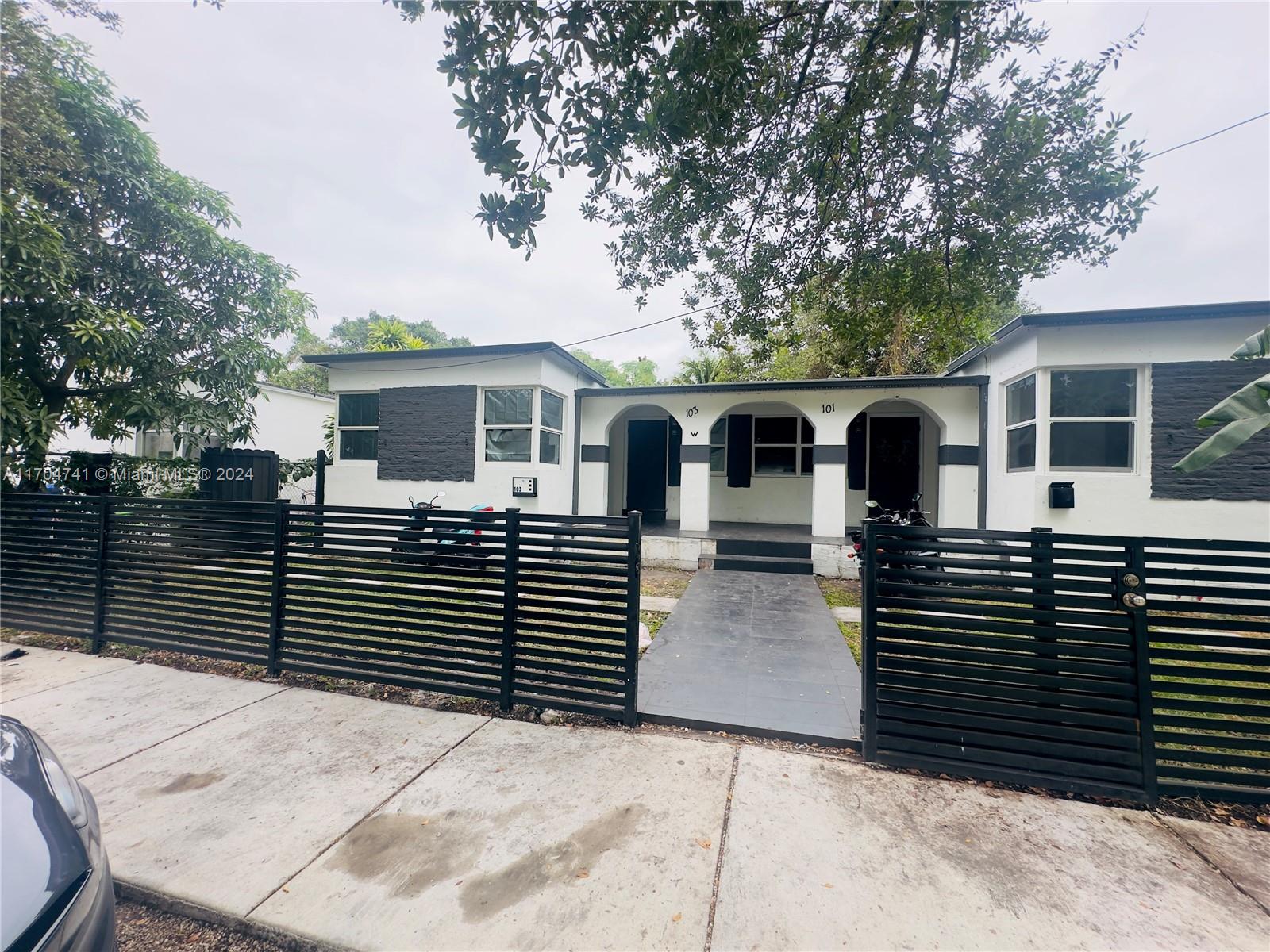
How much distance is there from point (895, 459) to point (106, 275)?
1331 cm

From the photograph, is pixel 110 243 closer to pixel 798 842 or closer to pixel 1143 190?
pixel 798 842

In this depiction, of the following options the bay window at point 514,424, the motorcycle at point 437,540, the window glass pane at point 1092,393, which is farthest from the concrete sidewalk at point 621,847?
the bay window at point 514,424

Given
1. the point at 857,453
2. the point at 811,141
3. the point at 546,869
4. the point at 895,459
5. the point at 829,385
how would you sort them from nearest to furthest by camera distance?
the point at 546,869, the point at 811,141, the point at 829,385, the point at 895,459, the point at 857,453

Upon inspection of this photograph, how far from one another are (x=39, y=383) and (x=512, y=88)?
26.5ft

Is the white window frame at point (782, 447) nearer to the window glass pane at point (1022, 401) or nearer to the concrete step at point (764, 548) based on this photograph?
the concrete step at point (764, 548)

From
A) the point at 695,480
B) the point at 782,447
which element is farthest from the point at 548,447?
the point at 782,447

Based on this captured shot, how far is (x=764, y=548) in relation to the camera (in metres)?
7.96

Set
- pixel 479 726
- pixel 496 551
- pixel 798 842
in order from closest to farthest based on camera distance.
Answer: pixel 798 842, pixel 479 726, pixel 496 551

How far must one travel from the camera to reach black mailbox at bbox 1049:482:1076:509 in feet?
19.4

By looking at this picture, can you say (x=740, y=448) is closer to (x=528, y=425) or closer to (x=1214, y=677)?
(x=528, y=425)

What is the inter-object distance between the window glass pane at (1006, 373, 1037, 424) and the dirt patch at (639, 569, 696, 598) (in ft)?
16.8

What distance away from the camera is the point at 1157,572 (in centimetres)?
229

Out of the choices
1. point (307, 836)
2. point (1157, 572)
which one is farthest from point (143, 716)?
point (1157, 572)

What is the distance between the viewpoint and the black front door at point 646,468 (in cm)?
1108
